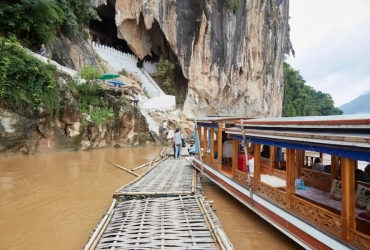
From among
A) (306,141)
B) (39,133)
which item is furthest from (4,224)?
(39,133)

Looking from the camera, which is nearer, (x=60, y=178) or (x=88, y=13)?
(x=60, y=178)

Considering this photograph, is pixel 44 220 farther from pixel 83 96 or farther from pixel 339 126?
pixel 83 96

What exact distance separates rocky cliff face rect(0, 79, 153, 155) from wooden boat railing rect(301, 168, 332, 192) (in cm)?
1105

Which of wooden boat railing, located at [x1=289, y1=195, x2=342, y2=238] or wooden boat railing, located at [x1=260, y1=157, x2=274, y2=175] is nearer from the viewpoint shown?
wooden boat railing, located at [x1=289, y1=195, x2=342, y2=238]

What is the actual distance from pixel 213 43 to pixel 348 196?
21.9 metres

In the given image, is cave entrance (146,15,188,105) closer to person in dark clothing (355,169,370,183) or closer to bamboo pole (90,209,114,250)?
person in dark clothing (355,169,370,183)

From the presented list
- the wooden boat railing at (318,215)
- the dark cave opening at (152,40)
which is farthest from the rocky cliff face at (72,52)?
the wooden boat railing at (318,215)

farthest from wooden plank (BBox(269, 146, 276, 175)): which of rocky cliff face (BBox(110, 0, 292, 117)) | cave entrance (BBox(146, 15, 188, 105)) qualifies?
cave entrance (BBox(146, 15, 188, 105))

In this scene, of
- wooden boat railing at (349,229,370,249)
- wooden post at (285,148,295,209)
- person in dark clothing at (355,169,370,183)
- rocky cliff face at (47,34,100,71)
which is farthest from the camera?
rocky cliff face at (47,34,100,71)

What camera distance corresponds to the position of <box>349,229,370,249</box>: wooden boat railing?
258 cm

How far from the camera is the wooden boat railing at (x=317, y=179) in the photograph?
513 centimetres

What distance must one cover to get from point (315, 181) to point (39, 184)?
6.95 metres

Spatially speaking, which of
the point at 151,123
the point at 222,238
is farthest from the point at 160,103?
the point at 222,238

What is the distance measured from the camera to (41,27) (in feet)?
43.5
